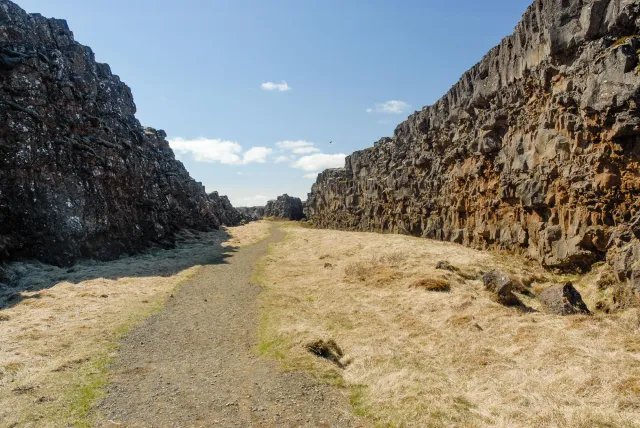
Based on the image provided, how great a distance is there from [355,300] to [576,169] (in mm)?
15771

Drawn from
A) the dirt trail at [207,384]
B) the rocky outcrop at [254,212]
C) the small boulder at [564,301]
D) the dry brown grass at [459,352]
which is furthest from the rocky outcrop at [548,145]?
the rocky outcrop at [254,212]

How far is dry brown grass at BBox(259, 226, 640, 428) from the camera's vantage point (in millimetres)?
10508

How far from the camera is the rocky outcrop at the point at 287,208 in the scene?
5167 inches

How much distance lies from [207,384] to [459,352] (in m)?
9.39

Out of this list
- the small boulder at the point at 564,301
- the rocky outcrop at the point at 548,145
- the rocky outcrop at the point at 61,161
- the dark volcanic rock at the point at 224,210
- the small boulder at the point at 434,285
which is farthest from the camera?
the dark volcanic rock at the point at 224,210

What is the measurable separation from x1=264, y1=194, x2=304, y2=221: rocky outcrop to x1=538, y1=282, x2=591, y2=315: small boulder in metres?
113

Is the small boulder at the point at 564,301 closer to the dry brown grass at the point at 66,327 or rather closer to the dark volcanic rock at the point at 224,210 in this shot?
the dry brown grass at the point at 66,327

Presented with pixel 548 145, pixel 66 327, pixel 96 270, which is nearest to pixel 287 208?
pixel 96 270

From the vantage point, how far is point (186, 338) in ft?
53.3

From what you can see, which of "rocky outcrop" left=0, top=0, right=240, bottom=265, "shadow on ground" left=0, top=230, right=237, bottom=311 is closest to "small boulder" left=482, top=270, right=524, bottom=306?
"shadow on ground" left=0, top=230, right=237, bottom=311

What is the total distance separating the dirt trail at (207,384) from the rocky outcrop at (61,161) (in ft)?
66.2

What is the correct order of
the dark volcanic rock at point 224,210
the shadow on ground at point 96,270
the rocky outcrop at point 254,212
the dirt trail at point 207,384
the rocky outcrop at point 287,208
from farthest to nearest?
the rocky outcrop at point 254,212 < the rocky outcrop at point 287,208 < the dark volcanic rock at point 224,210 < the shadow on ground at point 96,270 < the dirt trail at point 207,384

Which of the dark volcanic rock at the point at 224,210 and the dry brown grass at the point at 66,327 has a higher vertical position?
the dark volcanic rock at the point at 224,210

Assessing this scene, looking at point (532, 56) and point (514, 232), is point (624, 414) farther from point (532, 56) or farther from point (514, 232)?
point (532, 56)
